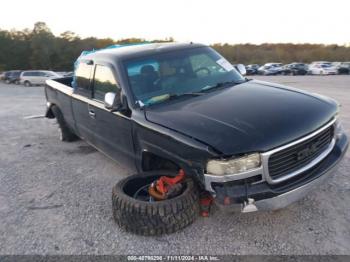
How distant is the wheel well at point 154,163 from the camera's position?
12.1 feet

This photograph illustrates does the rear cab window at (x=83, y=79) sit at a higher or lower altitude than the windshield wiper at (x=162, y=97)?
higher

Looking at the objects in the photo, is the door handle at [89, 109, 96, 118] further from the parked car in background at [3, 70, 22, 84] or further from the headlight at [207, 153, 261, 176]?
the parked car in background at [3, 70, 22, 84]

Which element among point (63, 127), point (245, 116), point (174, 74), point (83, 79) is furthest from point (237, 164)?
point (63, 127)

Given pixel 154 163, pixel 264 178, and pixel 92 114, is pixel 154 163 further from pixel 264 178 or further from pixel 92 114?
pixel 92 114

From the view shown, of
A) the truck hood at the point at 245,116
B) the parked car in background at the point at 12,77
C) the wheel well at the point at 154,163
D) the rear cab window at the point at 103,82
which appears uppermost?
the rear cab window at the point at 103,82

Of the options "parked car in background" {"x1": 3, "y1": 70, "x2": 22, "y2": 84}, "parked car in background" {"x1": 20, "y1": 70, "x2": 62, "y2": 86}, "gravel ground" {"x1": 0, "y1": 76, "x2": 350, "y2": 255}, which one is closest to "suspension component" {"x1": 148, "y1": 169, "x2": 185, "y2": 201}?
"gravel ground" {"x1": 0, "y1": 76, "x2": 350, "y2": 255}

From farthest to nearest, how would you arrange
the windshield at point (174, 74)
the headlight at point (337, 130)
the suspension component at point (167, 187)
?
the windshield at point (174, 74), the headlight at point (337, 130), the suspension component at point (167, 187)

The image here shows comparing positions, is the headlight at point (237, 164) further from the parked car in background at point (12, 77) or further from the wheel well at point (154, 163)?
the parked car in background at point (12, 77)

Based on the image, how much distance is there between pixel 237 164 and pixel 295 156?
59cm

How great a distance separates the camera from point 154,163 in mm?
3803

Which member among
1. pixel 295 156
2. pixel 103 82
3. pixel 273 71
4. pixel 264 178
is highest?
pixel 103 82

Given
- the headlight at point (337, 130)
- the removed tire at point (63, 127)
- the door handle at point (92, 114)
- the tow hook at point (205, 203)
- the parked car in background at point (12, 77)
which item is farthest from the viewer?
the parked car in background at point (12, 77)

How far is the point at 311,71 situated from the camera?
40.0m

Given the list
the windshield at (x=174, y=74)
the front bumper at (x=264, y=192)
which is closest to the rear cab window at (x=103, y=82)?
the windshield at (x=174, y=74)
